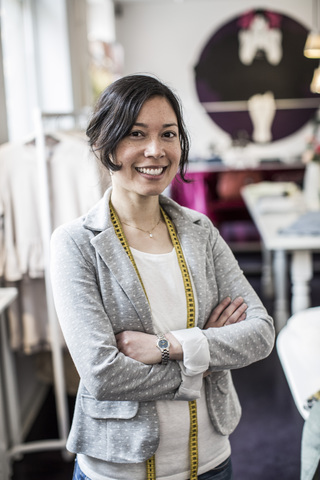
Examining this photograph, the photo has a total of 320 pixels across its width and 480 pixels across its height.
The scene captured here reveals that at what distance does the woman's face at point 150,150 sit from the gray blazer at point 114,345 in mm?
115

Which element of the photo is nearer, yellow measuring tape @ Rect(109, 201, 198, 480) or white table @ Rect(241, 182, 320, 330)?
yellow measuring tape @ Rect(109, 201, 198, 480)

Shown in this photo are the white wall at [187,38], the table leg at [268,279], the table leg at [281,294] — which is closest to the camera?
the table leg at [281,294]

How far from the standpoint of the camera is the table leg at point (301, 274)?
325cm

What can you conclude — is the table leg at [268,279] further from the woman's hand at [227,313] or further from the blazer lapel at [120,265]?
the blazer lapel at [120,265]

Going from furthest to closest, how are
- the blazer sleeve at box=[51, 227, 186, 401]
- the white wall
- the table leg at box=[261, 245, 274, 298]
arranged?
1. the white wall
2. the table leg at box=[261, 245, 274, 298]
3. the blazer sleeve at box=[51, 227, 186, 401]

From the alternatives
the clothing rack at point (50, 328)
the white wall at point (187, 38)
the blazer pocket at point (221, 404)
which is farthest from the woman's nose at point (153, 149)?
the white wall at point (187, 38)

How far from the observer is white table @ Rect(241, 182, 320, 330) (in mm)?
3181

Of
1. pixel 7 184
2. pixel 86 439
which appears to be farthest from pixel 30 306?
pixel 86 439

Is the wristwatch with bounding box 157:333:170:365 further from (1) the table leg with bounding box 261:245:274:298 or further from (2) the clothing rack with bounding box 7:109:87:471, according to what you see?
(1) the table leg with bounding box 261:245:274:298

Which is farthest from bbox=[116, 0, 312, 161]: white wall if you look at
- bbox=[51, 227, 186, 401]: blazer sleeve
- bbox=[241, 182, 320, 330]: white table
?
bbox=[51, 227, 186, 401]: blazer sleeve

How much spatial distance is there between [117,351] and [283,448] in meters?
1.79

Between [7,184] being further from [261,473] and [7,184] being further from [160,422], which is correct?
[261,473]

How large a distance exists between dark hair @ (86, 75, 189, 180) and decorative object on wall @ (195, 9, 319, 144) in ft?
23.5

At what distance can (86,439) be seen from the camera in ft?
3.91
